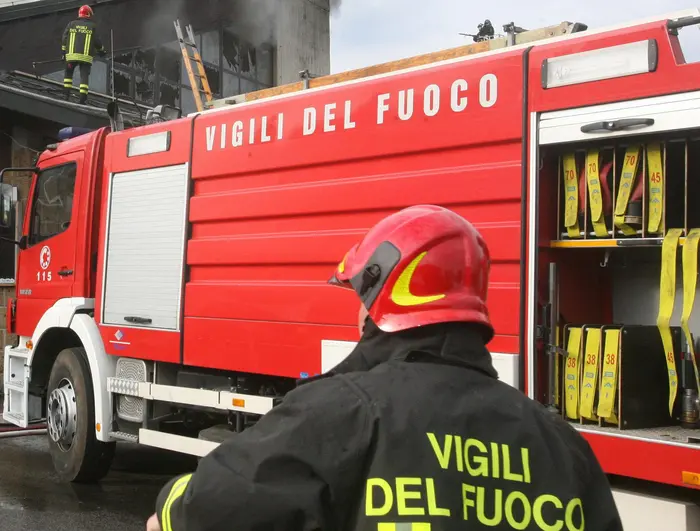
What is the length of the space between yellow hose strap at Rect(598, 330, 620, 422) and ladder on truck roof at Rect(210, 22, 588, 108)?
161cm

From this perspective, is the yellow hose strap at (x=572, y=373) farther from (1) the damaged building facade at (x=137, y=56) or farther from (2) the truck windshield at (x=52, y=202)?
(1) the damaged building facade at (x=137, y=56)

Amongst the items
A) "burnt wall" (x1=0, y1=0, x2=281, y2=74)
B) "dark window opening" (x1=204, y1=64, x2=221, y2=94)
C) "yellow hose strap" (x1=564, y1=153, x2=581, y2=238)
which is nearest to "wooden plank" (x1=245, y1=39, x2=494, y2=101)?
"yellow hose strap" (x1=564, y1=153, x2=581, y2=238)

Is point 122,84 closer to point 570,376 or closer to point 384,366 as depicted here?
point 570,376

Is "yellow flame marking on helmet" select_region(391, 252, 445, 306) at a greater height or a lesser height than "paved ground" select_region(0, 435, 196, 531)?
greater

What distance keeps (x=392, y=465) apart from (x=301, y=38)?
19.3 m

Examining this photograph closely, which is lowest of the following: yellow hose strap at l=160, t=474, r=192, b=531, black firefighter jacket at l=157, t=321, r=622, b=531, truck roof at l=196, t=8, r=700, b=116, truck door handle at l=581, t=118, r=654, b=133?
yellow hose strap at l=160, t=474, r=192, b=531

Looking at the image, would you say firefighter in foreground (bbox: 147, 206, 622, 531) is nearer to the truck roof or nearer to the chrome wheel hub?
the truck roof

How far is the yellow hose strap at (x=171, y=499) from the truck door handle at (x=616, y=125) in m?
2.55

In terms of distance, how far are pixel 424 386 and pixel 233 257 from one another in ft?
13.2

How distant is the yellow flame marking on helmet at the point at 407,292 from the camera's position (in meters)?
1.59

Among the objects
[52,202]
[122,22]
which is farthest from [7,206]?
[122,22]

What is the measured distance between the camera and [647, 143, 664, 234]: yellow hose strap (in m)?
3.59

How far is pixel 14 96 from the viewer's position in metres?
12.9

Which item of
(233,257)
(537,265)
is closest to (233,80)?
(233,257)
